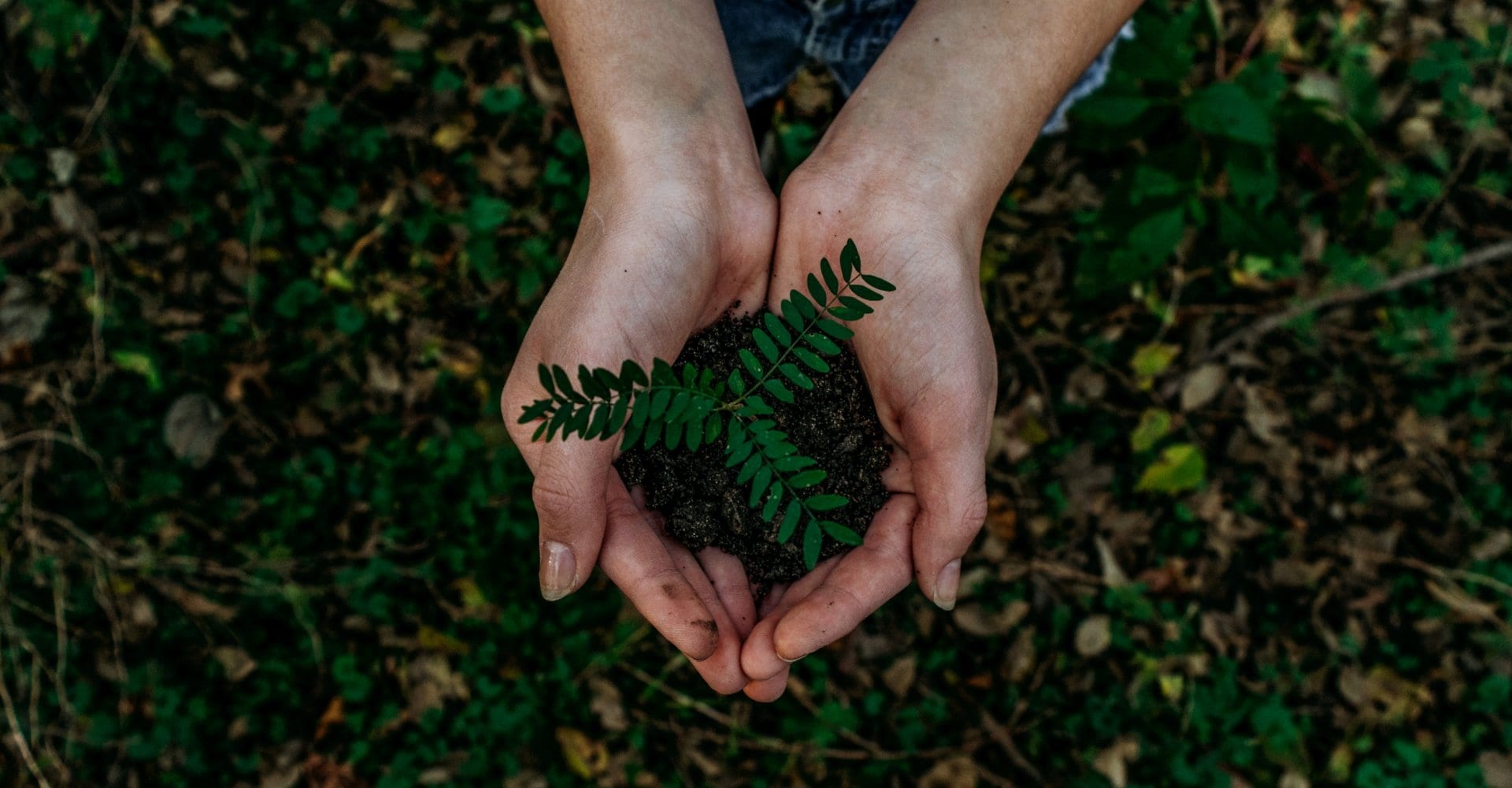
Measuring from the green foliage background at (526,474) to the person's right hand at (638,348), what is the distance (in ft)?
4.36

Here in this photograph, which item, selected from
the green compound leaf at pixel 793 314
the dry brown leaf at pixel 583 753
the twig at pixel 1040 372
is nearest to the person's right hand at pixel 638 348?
the green compound leaf at pixel 793 314

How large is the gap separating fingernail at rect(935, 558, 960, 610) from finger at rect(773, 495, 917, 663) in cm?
9

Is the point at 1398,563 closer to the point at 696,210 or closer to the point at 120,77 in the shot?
the point at 696,210

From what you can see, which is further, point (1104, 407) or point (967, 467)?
point (1104, 407)

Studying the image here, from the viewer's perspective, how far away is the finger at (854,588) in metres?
2.51

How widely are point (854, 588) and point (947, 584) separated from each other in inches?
11.0

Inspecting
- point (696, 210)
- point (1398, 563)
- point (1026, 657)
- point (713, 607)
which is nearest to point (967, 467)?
point (713, 607)

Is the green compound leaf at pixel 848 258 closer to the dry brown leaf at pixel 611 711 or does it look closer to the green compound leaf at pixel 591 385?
the green compound leaf at pixel 591 385

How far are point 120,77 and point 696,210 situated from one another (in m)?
3.13

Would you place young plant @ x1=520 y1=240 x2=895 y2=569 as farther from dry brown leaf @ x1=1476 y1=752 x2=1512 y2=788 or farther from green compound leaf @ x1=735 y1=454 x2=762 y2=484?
dry brown leaf @ x1=1476 y1=752 x2=1512 y2=788

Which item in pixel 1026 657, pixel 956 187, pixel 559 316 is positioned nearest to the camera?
pixel 559 316

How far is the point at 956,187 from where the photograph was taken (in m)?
2.73

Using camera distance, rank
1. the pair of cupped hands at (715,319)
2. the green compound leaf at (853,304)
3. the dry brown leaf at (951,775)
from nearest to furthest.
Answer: the green compound leaf at (853,304) < the pair of cupped hands at (715,319) < the dry brown leaf at (951,775)

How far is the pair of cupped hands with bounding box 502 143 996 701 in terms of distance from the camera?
2.48 m
